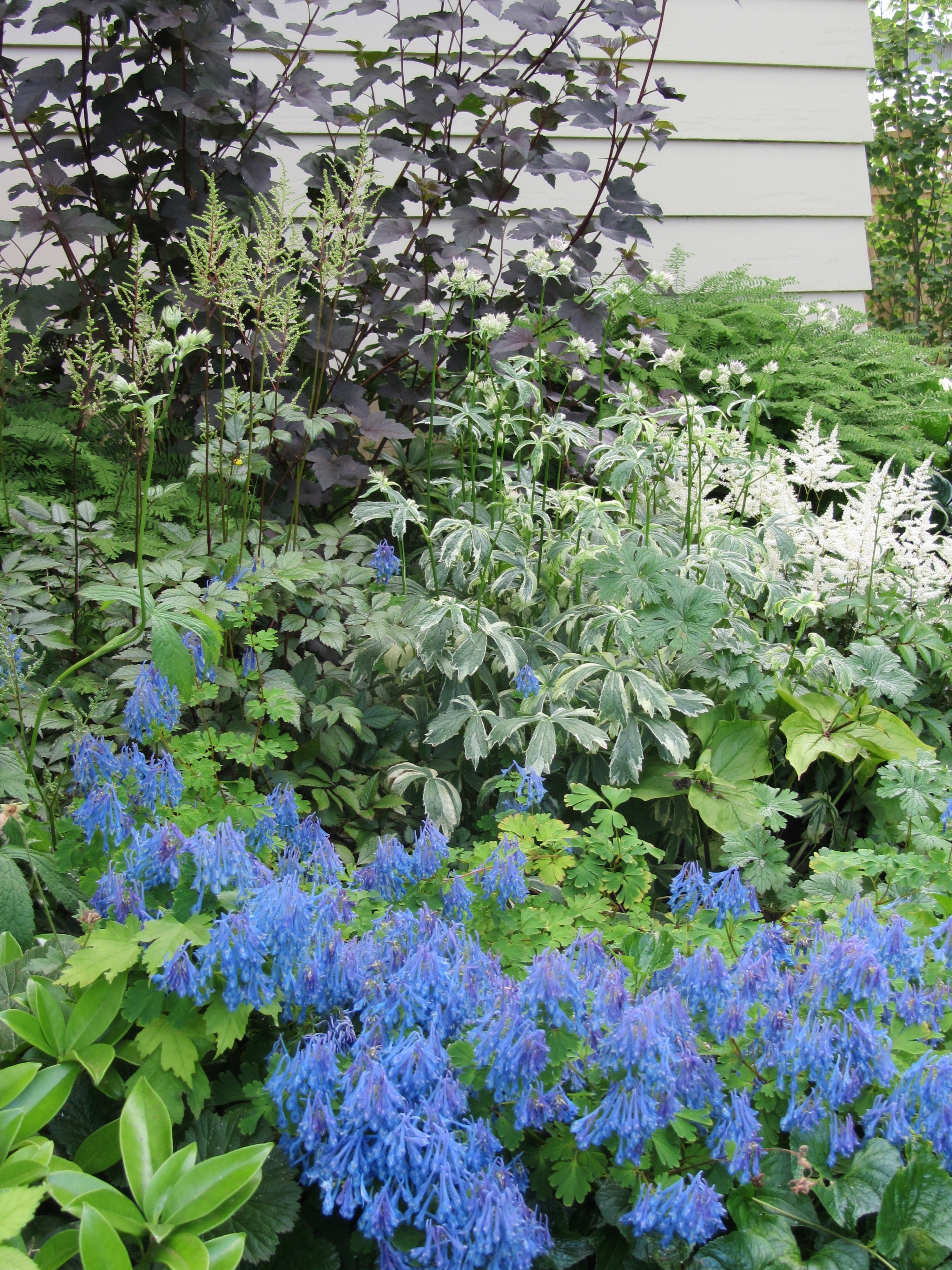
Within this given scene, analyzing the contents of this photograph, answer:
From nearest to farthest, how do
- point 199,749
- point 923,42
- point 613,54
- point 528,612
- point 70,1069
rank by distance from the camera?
point 70,1069, point 199,749, point 528,612, point 613,54, point 923,42

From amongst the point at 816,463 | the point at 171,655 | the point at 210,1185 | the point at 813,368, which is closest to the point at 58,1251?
the point at 210,1185

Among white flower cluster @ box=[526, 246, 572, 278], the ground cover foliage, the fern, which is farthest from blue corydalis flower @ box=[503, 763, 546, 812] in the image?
the fern

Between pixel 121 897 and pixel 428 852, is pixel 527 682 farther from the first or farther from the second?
pixel 121 897

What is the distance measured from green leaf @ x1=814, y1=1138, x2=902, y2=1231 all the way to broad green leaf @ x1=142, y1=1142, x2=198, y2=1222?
2.55 ft

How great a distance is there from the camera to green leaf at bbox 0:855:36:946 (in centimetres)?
155

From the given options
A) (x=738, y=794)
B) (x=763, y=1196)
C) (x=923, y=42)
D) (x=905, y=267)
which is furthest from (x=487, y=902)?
(x=923, y=42)

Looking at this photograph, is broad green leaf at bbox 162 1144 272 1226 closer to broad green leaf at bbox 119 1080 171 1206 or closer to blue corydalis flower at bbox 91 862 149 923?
broad green leaf at bbox 119 1080 171 1206

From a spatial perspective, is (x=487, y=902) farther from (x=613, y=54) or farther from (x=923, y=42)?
(x=923, y=42)

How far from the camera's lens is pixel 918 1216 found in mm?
1194

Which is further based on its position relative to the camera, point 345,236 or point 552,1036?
point 345,236

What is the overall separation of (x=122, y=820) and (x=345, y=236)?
176cm

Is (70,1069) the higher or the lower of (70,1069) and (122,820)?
the lower

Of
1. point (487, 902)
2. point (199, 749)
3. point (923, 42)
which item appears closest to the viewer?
point (487, 902)

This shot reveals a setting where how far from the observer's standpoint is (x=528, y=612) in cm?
294
